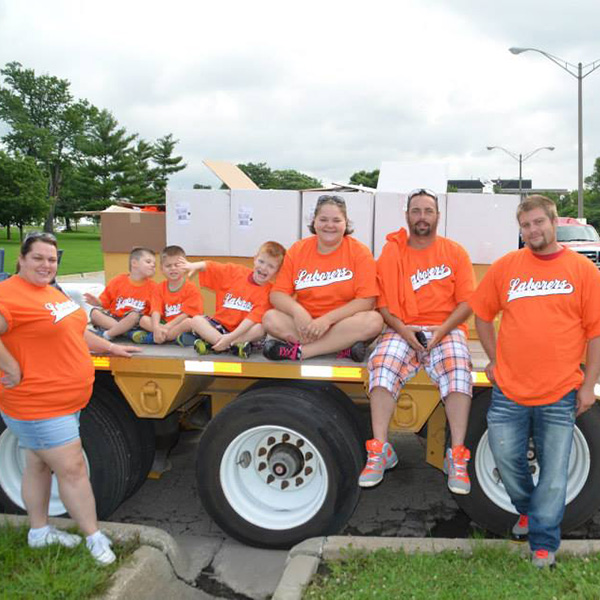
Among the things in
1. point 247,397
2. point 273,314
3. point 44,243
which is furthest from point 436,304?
point 44,243

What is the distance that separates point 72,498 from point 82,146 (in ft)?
220

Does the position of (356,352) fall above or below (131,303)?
below

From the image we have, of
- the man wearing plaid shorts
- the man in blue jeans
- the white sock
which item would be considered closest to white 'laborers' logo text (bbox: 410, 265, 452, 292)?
the man wearing plaid shorts

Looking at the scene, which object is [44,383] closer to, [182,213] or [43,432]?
[43,432]

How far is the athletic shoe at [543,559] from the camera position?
3031 mm

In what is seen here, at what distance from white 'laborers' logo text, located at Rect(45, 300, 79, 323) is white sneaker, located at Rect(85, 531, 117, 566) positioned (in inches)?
45.6

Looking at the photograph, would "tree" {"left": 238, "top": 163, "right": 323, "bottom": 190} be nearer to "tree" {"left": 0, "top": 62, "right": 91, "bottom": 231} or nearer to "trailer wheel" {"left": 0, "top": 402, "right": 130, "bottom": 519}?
"tree" {"left": 0, "top": 62, "right": 91, "bottom": 231}

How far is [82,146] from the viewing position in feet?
211

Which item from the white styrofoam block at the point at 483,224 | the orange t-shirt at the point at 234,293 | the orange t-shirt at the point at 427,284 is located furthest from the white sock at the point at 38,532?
the white styrofoam block at the point at 483,224

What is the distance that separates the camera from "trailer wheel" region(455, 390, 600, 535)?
3.42 m

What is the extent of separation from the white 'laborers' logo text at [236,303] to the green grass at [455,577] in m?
1.69

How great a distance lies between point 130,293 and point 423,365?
7.35 feet

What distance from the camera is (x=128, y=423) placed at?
3.84m

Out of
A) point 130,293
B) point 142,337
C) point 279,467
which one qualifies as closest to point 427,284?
point 279,467
